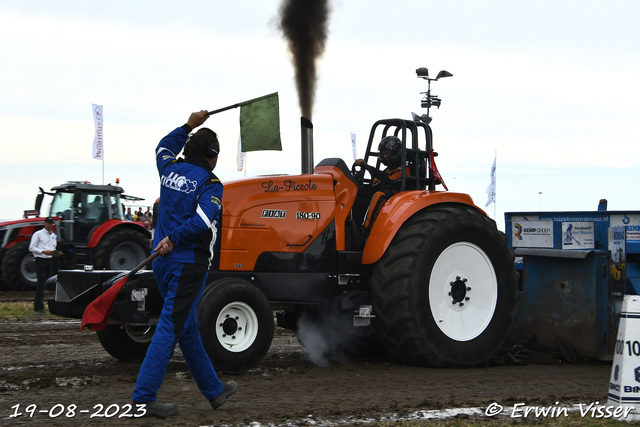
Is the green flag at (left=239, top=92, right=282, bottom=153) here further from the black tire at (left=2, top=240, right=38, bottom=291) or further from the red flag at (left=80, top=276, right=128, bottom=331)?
the black tire at (left=2, top=240, right=38, bottom=291)

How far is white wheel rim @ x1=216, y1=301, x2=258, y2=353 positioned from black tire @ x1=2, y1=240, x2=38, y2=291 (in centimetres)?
1019

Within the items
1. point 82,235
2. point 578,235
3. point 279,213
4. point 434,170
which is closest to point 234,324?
point 279,213

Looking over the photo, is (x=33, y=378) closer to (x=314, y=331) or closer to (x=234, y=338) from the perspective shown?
(x=234, y=338)

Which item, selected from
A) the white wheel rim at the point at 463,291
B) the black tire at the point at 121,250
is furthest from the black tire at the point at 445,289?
the black tire at the point at 121,250

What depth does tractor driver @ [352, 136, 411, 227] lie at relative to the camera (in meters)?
6.72

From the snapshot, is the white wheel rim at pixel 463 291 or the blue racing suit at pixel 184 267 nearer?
the blue racing suit at pixel 184 267

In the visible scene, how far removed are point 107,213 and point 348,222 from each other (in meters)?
9.51

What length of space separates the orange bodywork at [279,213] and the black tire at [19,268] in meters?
9.96

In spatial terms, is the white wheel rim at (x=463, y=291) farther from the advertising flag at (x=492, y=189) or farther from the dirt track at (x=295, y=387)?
the advertising flag at (x=492, y=189)

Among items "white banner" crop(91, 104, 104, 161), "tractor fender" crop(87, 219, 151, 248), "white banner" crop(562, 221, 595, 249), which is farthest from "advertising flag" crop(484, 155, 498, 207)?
"white banner" crop(562, 221, 595, 249)

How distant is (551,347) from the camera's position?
6.89 meters

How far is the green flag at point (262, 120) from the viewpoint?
5609 millimetres

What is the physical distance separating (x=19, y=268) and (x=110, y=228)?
212 centimetres

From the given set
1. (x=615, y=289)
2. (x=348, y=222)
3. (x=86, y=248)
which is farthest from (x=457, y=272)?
(x=86, y=248)
